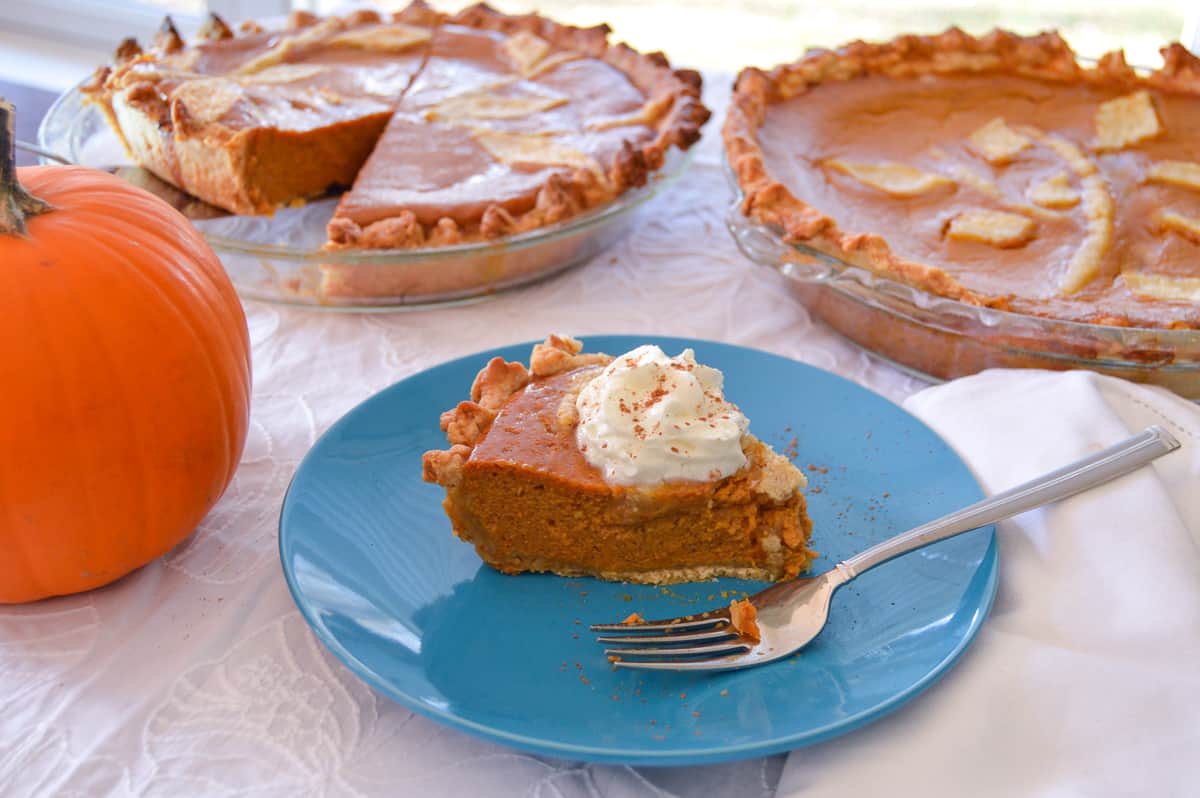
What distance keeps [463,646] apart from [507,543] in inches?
8.6

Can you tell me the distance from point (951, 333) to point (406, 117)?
5.25 feet

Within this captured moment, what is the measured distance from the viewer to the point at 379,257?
2.24 m

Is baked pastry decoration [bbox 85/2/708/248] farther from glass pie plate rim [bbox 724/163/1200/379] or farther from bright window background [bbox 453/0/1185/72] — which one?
bright window background [bbox 453/0/1185/72]

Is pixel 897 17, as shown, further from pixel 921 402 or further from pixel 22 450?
pixel 22 450

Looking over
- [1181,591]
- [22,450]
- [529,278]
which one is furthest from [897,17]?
[22,450]

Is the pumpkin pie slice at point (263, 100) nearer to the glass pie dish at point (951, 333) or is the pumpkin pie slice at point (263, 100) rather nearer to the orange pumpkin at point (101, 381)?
the orange pumpkin at point (101, 381)

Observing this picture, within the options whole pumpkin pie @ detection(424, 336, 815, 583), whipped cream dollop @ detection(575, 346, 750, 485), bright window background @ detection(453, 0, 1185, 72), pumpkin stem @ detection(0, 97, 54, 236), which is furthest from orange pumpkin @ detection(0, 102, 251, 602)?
bright window background @ detection(453, 0, 1185, 72)

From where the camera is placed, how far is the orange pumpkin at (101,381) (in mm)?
1406

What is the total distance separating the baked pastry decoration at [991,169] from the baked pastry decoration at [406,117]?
1.17 feet

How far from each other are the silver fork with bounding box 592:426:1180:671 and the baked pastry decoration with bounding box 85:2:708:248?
3.76 ft

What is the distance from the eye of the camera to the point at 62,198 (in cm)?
159

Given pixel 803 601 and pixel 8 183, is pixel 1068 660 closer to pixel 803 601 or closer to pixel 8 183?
pixel 803 601

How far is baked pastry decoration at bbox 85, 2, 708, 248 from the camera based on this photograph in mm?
2477

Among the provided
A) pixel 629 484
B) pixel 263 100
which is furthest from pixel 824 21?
pixel 629 484
